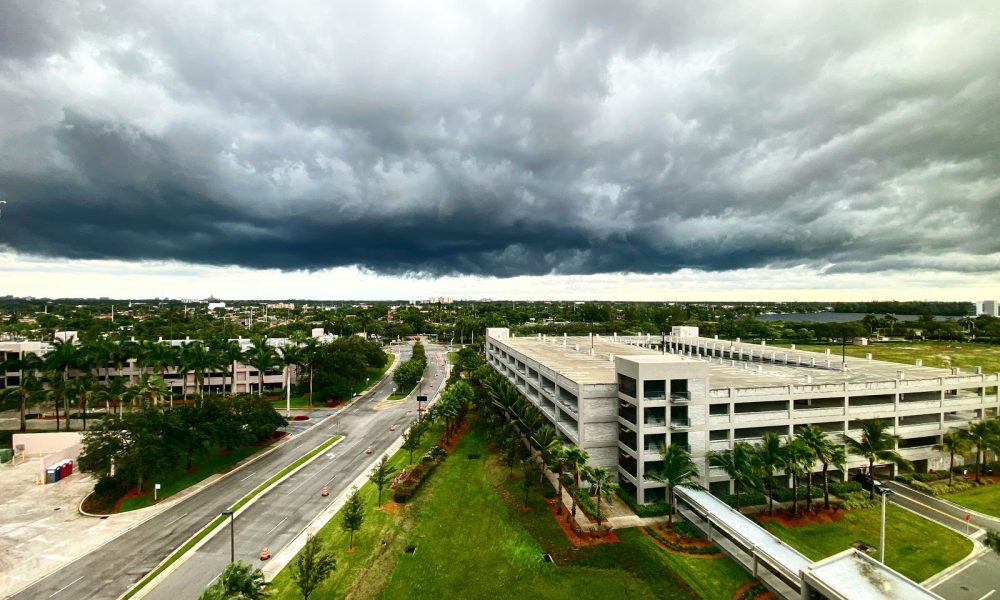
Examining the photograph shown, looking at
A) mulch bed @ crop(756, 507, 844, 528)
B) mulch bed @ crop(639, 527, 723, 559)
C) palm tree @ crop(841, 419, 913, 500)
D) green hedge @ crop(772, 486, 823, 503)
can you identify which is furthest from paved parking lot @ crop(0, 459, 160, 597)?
palm tree @ crop(841, 419, 913, 500)

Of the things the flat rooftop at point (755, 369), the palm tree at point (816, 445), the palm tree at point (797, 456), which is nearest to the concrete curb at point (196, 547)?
the flat rooftop at point (755, 369)

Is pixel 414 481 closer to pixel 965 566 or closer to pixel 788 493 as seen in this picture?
pixel 788 493

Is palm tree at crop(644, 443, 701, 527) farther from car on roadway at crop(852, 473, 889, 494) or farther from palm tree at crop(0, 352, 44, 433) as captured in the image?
palm tree at crop(0, 352, 44, 433)

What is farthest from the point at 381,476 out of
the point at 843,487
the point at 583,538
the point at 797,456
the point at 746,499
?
the point at 843,487

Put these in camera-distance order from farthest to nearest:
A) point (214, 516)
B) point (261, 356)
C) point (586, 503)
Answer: point (261, 356) < point (214, 516) < point (586, 503)

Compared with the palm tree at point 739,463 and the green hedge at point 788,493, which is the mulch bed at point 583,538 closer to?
the palm tree at point 739,463
